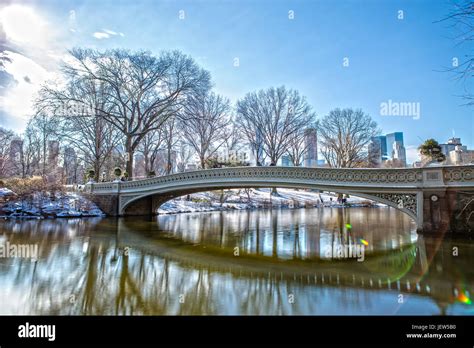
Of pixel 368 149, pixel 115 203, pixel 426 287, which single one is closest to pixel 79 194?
pixel 115 203

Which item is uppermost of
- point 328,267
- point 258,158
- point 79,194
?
point 258,158

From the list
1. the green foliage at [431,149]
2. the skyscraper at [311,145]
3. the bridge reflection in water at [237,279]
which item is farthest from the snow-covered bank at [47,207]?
the skyscraper at [311,145]

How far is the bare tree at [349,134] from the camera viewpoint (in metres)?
39.2

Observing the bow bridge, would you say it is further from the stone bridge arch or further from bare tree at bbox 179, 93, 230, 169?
bare tree at bbox 179, 93, 230, 169

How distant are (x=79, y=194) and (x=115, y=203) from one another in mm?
3382

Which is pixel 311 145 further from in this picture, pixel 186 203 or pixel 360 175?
pixel 360 175

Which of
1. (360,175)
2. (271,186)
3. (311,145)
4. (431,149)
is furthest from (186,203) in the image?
(431,149)

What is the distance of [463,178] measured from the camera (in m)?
10.6

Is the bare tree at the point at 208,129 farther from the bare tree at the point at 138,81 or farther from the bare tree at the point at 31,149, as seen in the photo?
the bare tree at the point at 31,149

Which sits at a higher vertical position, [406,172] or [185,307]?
[406,172]

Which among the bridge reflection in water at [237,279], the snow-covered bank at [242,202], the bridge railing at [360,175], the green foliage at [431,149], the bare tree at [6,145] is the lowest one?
the bridge reflection in water at [237,279]

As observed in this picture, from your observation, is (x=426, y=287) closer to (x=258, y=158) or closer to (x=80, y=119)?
(x=80, y=119)

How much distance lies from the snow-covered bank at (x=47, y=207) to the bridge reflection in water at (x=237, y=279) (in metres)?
10.4

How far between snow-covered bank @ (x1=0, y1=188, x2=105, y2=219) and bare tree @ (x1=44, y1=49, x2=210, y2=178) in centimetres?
428
